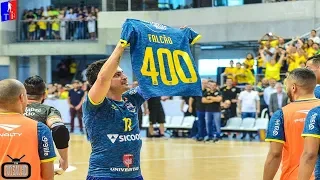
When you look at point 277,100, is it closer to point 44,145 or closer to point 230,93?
point 230,93

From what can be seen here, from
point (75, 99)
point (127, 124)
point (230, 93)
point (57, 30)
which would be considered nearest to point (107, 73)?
point (127, 124)

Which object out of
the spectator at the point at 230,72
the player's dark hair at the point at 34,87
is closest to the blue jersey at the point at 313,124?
the player's dark hair at the point at 34,87

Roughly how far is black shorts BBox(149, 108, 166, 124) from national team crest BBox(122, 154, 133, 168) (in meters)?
16.6

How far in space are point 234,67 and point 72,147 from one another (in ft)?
27.5

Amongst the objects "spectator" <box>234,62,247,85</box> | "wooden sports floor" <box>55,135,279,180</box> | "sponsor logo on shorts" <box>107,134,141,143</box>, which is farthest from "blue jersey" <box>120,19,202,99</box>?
"spectator" <box>234,62,247,85</box>

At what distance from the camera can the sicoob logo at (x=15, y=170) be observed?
4.91m

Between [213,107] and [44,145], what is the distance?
1626cm

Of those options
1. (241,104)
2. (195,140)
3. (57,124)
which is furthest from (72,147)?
(57,124)

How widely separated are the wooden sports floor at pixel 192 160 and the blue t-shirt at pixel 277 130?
6535mm

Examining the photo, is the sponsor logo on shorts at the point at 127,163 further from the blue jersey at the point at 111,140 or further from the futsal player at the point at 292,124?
the futsal player at the point at 292,124

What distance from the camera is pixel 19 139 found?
4.88 meters

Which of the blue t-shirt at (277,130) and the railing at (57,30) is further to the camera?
the railing at (57,30)

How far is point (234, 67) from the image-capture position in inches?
1007

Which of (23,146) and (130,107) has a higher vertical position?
(130,107)
